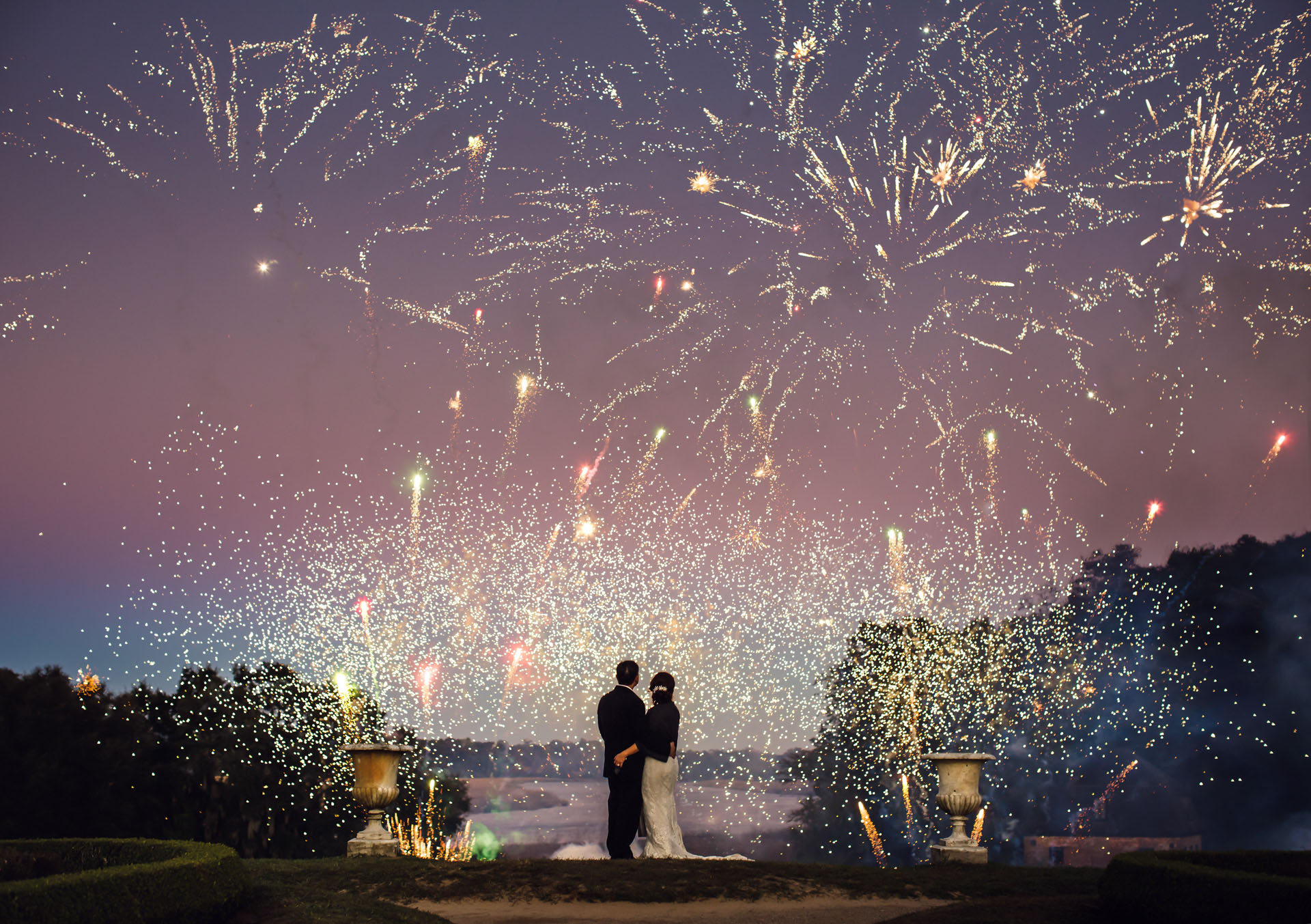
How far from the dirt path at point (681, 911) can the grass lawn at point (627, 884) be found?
0.56 ft

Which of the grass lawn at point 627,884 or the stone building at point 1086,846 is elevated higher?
the grass lawn at point 627,884

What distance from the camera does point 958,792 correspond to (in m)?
12.2

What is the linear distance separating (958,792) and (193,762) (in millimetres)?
31631

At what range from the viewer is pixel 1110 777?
138ft

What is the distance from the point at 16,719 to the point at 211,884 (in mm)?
26663

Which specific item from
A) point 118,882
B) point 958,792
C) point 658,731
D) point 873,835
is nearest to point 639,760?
point 658,731

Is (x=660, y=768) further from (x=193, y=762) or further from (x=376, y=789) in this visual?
(x=193, y=762)

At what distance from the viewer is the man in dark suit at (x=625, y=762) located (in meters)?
11.1

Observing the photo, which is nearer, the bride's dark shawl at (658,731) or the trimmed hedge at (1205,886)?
the trimmed hedge at (1205,886)

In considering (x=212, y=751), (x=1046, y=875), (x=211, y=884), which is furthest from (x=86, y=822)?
(x=1046, y=875)

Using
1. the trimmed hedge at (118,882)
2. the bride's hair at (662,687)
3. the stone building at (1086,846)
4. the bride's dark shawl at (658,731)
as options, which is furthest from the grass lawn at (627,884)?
the stone building at (1086,846)

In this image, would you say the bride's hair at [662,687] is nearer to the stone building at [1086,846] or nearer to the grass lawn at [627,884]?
the grass lawn at [627,884]

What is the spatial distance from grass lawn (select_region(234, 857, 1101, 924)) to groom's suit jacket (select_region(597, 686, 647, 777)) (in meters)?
1.12

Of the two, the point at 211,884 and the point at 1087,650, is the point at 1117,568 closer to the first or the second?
the point at 1087,650
